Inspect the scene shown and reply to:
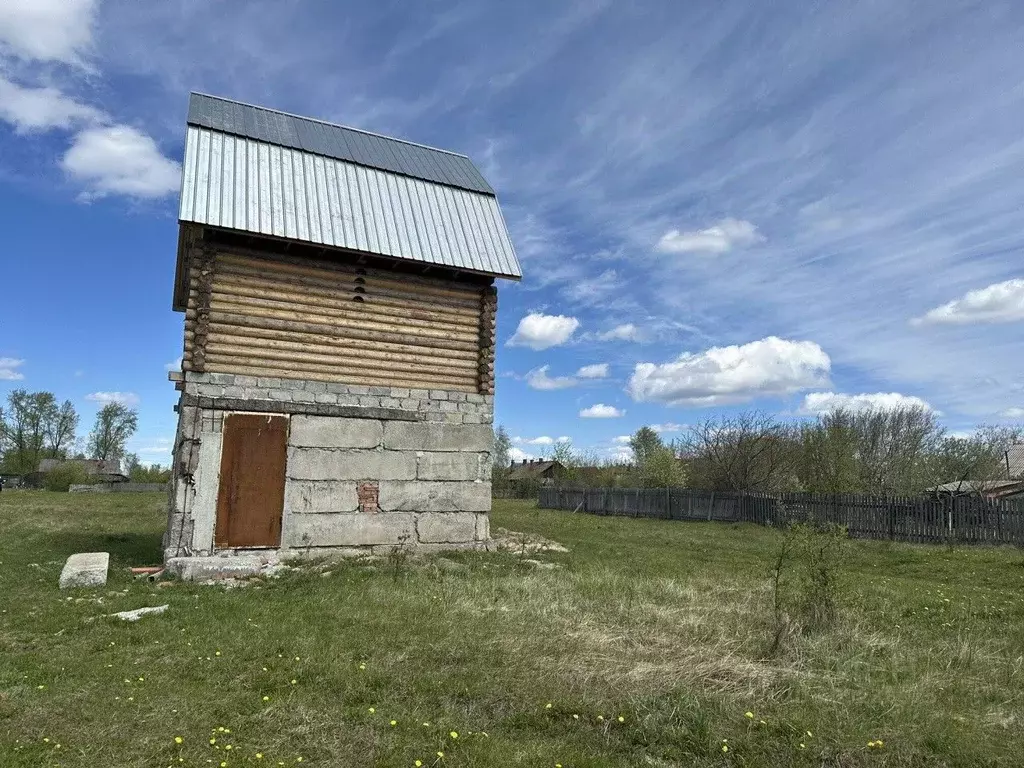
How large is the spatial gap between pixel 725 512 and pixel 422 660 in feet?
85.7

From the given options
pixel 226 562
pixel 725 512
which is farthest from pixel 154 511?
pixel 725 512

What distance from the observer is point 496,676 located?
6.20m

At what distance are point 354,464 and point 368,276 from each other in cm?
399

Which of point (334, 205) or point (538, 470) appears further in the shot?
point (538, 470)

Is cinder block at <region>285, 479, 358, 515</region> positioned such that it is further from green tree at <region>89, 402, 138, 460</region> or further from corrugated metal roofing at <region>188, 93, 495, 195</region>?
green tree at <region>89, 402, 138, 460</region>

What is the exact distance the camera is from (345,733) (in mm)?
5016

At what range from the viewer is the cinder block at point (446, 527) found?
14.2 meters

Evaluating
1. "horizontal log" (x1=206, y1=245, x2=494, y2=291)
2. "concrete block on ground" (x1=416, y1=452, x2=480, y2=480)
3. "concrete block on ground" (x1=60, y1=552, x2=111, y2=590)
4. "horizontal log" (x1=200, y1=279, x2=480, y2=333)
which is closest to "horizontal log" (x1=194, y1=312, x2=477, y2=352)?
"horizontal log" (x1=200, y1=279, x2=480, y2=333)

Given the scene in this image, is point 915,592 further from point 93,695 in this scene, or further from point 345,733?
point 93,695

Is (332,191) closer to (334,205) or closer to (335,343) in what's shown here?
(334,205)

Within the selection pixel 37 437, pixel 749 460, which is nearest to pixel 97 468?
pixel 37 437

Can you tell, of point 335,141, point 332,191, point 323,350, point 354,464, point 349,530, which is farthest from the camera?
point 335,141

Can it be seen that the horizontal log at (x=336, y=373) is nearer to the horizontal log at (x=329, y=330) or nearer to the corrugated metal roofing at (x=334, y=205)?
the horizontal log at (x=329, y=330)

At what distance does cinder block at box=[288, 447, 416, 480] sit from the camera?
519 inches
